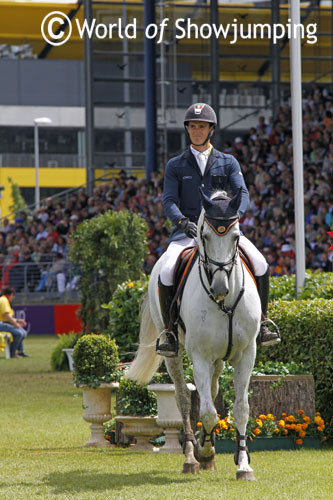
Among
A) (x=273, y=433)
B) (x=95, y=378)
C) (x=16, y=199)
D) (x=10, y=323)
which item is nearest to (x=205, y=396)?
(x=273, y=433)

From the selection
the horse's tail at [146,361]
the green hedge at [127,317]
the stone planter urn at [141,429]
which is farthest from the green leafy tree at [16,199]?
the horse's tail at [146,361]

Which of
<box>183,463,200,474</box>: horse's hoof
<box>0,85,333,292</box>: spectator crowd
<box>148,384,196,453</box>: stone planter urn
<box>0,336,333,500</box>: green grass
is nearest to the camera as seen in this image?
<box>0,336,333,500</box>: green grass

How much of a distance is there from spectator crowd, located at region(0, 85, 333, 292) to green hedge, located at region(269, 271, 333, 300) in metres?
4.44

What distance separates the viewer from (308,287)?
11.2 m

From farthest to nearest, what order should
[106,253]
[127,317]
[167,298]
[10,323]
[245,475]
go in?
[10,323] < [106,253] < [127,317] < [167,298] < [245,475]

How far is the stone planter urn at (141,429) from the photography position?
9.45 metres

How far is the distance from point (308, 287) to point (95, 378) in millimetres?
2916

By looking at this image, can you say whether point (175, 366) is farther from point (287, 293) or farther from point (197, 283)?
point (287, 293)

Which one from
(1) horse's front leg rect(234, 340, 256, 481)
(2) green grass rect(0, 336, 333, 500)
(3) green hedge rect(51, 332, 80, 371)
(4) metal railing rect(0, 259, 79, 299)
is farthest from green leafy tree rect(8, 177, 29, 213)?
(1) horse's front leg rect(234, 340, 256, 481)

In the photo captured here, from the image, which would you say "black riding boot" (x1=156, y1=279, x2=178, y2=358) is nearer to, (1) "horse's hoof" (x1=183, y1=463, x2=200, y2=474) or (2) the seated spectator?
(1) "horse's hoof" (x1=183, y1=463, x2=200, y2=474)

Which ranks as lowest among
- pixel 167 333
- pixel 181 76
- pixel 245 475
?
pixel 245 475

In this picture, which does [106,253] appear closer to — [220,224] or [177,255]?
[177,255]

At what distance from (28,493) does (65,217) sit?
2776 cm

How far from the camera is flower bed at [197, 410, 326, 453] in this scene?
902 cm
